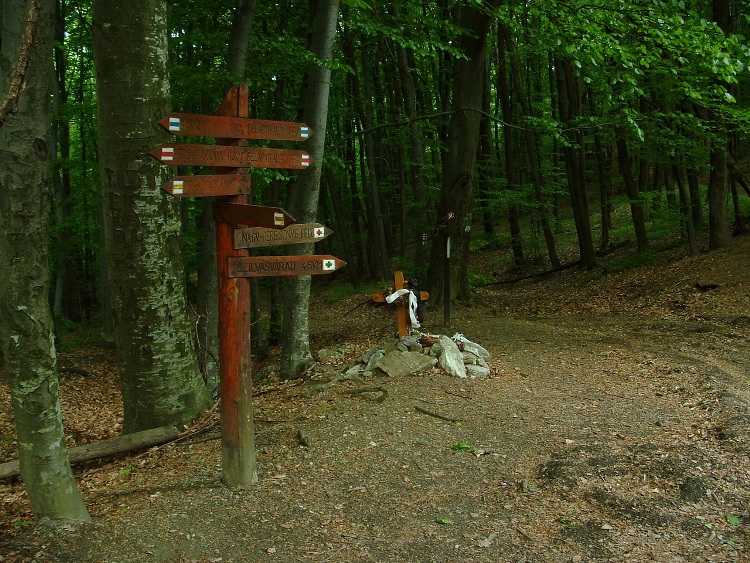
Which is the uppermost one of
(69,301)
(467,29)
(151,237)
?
(467,29)

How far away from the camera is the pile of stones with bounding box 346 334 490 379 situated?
302 inches

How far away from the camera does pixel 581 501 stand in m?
4.53

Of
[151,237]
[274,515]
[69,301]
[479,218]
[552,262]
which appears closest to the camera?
[274,515]

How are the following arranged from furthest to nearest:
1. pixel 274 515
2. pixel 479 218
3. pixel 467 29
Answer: pixel 479 218, pixel 467 29, pixel 274 515

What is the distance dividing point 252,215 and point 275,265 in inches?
16.4

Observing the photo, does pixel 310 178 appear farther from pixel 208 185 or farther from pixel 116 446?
pixel 116 446

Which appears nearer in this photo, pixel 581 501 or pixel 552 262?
pixel 581 501

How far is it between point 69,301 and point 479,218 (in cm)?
1799

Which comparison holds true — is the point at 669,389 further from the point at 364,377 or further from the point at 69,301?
the point at 69,301

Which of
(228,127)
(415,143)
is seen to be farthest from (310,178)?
(415,143)

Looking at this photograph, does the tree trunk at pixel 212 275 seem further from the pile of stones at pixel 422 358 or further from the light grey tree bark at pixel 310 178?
the pile of stones at pixel 422 358

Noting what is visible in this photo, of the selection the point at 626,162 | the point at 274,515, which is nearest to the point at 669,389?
the point at 274,515

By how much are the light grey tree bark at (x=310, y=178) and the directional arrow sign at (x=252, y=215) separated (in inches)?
141

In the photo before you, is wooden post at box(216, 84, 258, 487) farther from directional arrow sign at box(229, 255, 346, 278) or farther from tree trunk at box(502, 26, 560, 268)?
tree trunk at box(502, 26, 560, 268)
